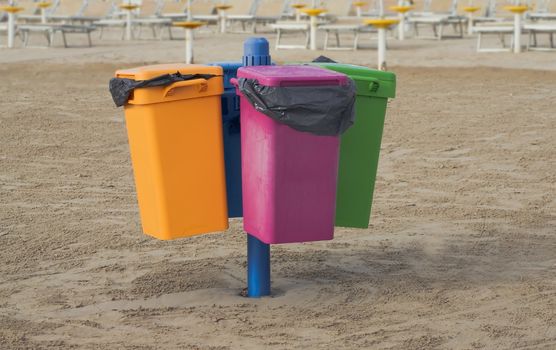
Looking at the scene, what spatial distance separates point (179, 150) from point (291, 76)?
1.96ft

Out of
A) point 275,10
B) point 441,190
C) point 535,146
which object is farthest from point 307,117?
point 275,10

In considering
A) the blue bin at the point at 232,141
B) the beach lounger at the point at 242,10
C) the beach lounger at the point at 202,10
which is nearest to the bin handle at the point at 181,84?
the blue bin at the point at 232,141

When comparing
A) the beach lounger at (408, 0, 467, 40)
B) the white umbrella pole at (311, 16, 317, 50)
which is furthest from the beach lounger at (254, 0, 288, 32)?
the white umbrella pole at (311, 16, 317, 50)

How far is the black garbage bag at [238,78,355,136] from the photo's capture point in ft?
15.4

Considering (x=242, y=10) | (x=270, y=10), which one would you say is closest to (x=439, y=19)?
(x=270, y=10)

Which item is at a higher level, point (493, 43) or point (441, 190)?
point (441, 190)

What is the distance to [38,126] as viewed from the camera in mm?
10438

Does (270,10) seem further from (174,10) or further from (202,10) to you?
(174,10)

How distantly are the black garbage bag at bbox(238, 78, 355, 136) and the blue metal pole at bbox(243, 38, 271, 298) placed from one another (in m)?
0.29

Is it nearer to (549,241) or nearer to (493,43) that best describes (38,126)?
(549,241)

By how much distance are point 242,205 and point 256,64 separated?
0.64 meters

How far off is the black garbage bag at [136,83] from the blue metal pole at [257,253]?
25 centimetres

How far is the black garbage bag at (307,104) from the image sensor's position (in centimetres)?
469

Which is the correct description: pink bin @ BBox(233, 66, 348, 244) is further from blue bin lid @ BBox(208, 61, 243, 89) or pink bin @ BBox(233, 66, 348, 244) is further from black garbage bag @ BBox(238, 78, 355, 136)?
blue bin lid @ BBox(208, 61, 243, 89)
